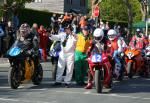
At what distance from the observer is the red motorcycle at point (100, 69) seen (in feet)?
46.4

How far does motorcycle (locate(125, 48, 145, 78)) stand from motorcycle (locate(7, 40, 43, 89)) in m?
4.49

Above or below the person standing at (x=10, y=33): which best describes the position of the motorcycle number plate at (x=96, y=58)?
below

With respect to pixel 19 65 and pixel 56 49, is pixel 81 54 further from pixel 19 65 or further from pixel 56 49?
pixel 19 65

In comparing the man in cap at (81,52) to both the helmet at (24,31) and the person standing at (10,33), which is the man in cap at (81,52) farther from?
the person standing at (10,33)

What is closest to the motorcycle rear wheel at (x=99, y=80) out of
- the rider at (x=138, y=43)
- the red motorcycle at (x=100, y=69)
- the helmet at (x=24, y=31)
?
the red motorcycle at (x=100, y=69)

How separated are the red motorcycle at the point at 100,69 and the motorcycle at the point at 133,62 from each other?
3718 millimetres

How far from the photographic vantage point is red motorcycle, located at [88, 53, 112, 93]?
46.4 feet

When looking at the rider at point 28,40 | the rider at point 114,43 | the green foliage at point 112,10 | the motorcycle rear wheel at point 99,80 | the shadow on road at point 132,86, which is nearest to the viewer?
the motorcycle rear wheel at point 99,80

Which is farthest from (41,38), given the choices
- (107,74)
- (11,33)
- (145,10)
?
(145,10)

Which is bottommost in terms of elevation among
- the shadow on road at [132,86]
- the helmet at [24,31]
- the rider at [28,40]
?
the shadow on road at [132,86]

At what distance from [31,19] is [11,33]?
589 inches

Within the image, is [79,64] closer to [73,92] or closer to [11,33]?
[73,92]

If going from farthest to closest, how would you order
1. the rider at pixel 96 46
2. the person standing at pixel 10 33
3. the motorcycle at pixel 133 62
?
the person standing at pixel 10 33 → the motorcycle at pixel 133 62 → the rider at pixel 96 46

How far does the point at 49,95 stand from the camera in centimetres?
1377
